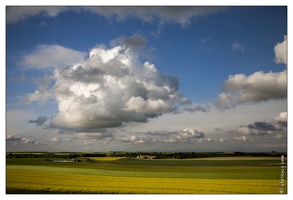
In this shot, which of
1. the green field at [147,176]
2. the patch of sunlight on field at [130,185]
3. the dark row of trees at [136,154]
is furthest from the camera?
the dark row of trees at [136,154]

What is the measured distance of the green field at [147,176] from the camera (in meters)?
11.0

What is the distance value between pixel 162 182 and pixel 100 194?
3.10 metres

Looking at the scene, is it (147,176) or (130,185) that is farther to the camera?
(147,176)

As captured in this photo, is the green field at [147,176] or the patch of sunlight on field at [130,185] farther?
the green field at [147,176]

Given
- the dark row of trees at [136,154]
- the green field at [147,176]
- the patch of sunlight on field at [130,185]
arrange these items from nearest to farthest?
the patch of sunlight on field at [130,185] → the green field at [147,176] → the dark row of trees at [136,154]

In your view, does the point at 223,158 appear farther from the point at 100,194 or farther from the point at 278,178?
the point at 100,194

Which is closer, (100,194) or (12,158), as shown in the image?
(100,194)

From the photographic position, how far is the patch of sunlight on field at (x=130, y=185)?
10.9m

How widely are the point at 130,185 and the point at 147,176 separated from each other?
6.06 feet

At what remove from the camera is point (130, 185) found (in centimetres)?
1145

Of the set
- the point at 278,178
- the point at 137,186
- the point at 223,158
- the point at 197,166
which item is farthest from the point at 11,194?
the point at 278,178

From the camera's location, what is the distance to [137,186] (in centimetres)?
1133

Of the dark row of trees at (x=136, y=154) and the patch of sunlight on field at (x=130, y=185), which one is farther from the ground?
the dark row of trees at (x=136, y=154)

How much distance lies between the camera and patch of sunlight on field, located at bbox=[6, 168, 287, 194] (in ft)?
35.6
